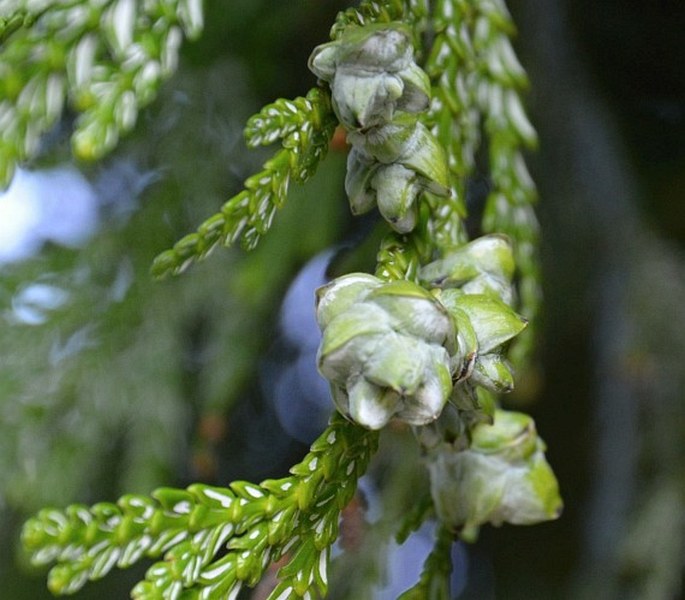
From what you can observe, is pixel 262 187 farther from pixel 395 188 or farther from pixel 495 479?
pixel 495 479

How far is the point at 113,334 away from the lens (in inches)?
63.7

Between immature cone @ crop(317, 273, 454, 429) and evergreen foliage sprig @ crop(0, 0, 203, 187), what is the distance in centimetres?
34

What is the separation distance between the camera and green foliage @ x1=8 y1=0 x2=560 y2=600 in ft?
2.10

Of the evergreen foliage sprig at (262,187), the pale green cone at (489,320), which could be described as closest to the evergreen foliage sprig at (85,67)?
the evergreen foliage sprig at (262,187)

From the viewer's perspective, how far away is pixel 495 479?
847mm

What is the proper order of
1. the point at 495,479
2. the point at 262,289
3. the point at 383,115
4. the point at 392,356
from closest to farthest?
the point at 392,356, the point at 383,115, the point at 495,479, the point at 262,289

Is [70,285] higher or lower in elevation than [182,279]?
higher

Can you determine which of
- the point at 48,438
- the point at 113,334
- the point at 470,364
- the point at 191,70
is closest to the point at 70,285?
the point at 113,334

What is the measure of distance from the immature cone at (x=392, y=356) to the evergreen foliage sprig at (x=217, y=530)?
14cm

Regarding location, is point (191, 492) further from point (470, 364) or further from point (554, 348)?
point (554, 348)

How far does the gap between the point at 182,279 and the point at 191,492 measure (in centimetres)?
98

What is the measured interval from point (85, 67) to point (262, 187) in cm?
25

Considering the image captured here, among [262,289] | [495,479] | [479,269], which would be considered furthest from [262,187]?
[262,289]

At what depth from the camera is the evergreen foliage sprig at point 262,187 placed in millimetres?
768
